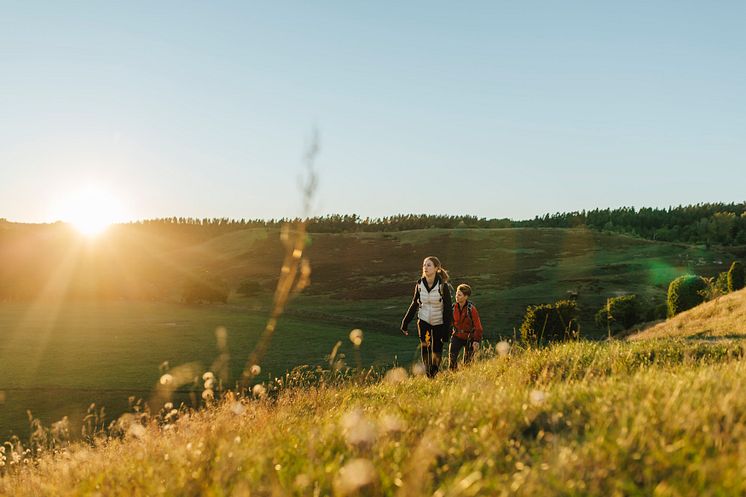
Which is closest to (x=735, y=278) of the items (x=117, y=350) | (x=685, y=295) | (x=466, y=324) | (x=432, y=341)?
(x=685, y=295)

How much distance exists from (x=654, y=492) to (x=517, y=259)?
69.5 m

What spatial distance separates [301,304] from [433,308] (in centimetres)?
4360

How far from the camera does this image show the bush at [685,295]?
30953 mm

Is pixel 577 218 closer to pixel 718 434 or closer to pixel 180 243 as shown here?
pixel 180 243

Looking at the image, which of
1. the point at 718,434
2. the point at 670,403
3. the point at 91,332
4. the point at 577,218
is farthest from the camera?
the point at 577,218

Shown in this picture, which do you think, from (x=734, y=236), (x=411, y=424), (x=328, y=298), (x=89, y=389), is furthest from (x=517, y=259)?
(x=411, y=424)

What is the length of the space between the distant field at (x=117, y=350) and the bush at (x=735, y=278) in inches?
686

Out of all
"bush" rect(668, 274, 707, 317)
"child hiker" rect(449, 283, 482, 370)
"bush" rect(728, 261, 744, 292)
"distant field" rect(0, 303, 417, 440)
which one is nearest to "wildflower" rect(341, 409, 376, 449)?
"child hiker" rect(449, 283, 482, 370)

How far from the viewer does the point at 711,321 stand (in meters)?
22.0

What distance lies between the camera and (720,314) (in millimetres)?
23266

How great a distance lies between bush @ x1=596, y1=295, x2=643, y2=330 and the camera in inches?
1316

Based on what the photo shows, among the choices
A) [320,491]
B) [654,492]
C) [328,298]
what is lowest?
[328,298]

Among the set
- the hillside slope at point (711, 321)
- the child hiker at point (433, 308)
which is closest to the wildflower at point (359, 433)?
the child hiker at point (433, 308)

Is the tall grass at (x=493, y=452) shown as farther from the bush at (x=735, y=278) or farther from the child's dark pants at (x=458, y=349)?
the bush at (x=735, y=278)
